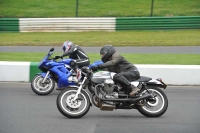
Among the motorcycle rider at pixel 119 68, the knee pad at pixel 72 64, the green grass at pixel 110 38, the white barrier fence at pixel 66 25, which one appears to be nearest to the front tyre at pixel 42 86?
the knee pad at pixel 72 64

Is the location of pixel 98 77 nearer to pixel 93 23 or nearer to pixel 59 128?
pixel 59 128

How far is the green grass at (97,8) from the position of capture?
1075 inches

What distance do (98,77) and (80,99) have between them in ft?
1.67

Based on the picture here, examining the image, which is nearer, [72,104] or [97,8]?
[72,104]

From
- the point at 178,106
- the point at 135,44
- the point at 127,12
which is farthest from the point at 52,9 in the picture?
the point at 178,106

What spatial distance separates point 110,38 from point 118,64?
14.0 meters

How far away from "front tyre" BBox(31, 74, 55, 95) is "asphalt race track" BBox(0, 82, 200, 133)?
317 millimetres

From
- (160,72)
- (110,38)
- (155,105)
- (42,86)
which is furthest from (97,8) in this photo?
(155,105)

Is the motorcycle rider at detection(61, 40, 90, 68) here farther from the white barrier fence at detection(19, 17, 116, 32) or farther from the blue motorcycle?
the white barrier fence at detection(19, 17, 116, 32)

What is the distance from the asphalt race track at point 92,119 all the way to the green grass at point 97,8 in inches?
665

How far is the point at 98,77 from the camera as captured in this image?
8398 millimetres

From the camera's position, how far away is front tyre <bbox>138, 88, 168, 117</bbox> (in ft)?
28.0

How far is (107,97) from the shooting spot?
8352 mm

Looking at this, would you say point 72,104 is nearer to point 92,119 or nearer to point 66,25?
point 92,119
